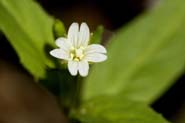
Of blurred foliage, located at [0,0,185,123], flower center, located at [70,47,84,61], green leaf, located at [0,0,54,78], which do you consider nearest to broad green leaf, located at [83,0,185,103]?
blurred foliage, located at [0,0,185,123]

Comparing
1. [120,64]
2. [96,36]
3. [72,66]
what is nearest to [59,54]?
[72,66]

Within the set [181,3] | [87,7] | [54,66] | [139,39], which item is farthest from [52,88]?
[87,7]

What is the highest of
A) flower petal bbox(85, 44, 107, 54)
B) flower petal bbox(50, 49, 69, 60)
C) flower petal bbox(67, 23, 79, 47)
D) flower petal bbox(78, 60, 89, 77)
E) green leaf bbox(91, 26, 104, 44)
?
green leaf bbox(91, 26, 104, 44)

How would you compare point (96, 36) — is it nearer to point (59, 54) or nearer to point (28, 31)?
point (59, 54)

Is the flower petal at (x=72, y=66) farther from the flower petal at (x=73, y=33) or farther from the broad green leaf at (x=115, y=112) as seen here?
the broad green leaf at (x=115, y=112)

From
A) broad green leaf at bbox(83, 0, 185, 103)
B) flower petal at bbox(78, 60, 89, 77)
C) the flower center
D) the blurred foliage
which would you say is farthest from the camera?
broad green leaf at bbox(83, 0, 185, 103)

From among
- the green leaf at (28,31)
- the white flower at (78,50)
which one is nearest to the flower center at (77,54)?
the white flower at (78,50)

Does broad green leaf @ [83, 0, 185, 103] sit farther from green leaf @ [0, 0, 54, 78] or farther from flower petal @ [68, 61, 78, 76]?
flower petal @ [68, 61, 78, 76]

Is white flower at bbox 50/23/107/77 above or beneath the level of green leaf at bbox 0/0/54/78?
beneath
